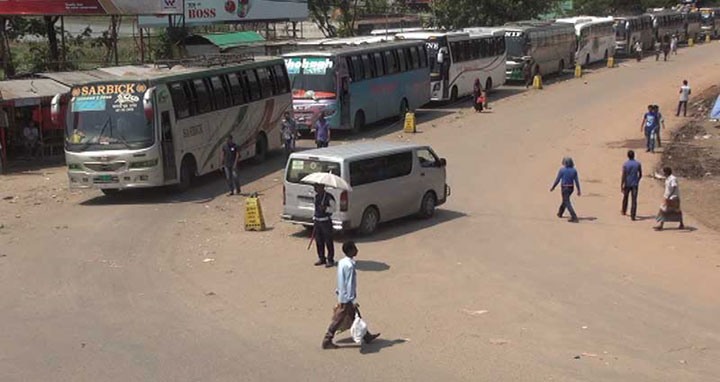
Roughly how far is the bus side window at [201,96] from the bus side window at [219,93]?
0.41 m

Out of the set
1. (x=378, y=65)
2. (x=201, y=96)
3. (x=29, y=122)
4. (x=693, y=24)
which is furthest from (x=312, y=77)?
(x=693, y=24)

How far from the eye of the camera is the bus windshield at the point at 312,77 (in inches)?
1222

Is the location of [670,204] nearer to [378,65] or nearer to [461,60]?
[378,65]

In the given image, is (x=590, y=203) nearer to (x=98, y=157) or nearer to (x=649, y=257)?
(x=649, y=257)

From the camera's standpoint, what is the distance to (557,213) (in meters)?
20.9

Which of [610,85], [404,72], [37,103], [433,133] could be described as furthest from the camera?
[610,85]

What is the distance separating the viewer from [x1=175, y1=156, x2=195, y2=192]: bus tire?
905 inches

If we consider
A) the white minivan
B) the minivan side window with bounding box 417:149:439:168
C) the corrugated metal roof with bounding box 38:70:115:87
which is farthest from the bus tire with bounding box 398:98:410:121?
the white minivan

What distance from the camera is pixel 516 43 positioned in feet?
161

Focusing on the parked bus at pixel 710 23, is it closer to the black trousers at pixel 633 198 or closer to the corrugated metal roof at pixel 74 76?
the corrugated metal roof at pixel 74 76

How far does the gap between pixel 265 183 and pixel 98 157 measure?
4984mm

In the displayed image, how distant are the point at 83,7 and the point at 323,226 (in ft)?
67.3

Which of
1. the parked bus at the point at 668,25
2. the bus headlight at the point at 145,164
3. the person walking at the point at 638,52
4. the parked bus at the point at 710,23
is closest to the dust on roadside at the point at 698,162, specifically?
the bus headlight at the point at 145,164

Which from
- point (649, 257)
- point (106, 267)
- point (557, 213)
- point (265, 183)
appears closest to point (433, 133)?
point (265, 183)
